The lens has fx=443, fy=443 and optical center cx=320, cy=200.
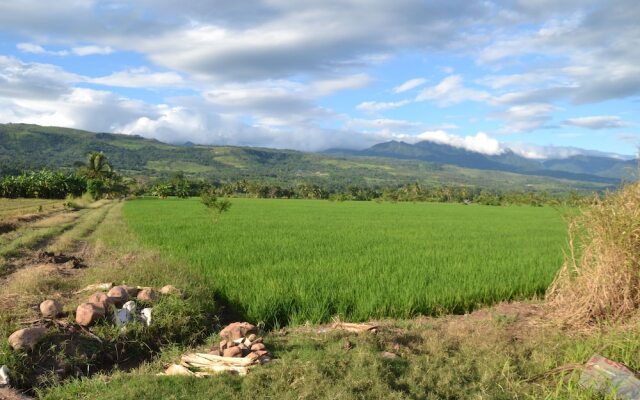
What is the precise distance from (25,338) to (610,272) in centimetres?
729

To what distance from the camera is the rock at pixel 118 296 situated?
5.89 m

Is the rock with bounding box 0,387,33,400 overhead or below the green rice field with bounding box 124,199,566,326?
below

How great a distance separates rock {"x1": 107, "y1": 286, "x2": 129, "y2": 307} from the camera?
5887mm

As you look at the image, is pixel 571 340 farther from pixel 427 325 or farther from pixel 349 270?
pixel 349 270

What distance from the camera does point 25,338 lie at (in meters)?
4.73

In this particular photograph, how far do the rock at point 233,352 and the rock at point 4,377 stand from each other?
207 centimetres

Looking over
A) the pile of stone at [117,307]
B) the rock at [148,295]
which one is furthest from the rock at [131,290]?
the rock at [148,295]

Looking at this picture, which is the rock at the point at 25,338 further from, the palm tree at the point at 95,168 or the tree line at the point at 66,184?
the palm tree at the point at 95,168

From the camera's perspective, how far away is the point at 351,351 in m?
4.75

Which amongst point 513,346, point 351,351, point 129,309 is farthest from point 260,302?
point 513,346

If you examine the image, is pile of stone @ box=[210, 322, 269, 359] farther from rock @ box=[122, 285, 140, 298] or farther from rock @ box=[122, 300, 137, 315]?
rock @ box=[122, 285, 140, 298]

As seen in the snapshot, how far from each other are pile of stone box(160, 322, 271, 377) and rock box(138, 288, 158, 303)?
1479 mm

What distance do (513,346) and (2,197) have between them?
5680 centimetres

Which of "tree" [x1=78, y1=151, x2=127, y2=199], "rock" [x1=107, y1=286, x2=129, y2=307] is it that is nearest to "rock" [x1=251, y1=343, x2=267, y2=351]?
"rock" [x1=107, y1=286, x2=129, y2=307]
